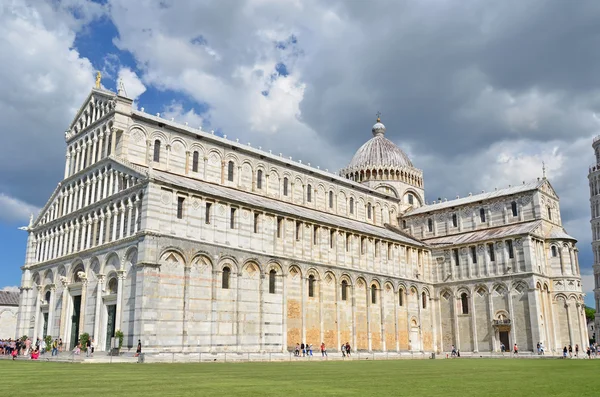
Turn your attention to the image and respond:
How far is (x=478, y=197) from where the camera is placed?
62.2 metres

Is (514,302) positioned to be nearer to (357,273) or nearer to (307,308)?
(357,273)

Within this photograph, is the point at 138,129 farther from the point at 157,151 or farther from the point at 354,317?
the point at 354,317

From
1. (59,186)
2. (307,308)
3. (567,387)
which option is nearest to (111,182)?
(59,186)

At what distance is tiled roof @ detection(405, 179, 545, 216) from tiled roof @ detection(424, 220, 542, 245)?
3623 mm

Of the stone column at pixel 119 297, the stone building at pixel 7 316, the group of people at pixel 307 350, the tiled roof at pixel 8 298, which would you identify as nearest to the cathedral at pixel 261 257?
the stone column at pixel 119 297

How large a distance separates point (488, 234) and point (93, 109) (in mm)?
40487

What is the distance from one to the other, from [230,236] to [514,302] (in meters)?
29.5

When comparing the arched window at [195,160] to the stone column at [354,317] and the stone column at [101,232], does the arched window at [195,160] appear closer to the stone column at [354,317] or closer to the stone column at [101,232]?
the stone column at [101,232]

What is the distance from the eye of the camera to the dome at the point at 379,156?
7019 cm

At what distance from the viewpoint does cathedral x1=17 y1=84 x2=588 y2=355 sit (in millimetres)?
37094

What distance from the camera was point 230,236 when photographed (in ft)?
132

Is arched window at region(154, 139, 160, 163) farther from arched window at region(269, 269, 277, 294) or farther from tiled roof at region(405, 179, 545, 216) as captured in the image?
tiled roof at region(405, 179, 545, 216)

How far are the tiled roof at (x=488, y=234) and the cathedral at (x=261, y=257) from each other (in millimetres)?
269

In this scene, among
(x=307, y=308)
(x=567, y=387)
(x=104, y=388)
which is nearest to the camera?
(x=104, y=388)
